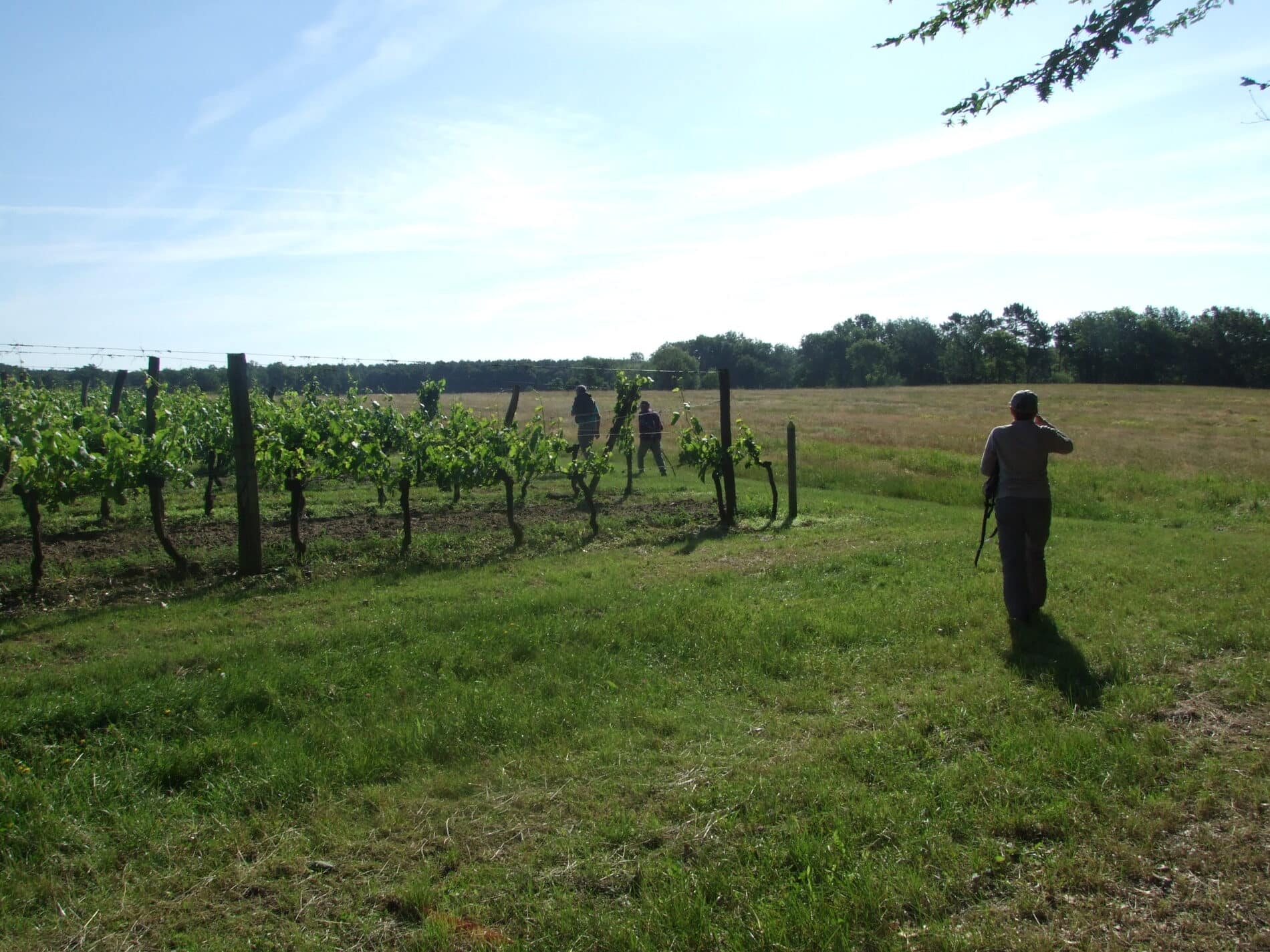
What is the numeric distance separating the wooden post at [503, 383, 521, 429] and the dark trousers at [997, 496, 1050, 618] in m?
8.84

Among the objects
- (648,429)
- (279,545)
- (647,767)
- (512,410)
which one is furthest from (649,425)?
(647,767)

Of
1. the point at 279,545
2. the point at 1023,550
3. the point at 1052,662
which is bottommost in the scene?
the point at 1052,662

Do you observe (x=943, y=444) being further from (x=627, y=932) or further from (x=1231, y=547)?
(x=627, y=932)

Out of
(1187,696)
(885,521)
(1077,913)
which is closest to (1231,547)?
(885,521)

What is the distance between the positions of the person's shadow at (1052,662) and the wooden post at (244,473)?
832cm

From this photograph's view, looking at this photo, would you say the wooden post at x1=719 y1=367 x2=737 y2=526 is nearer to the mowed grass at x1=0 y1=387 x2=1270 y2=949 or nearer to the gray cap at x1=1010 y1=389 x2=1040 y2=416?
the mowed grass at x1=0 y1=387 x2=1270 y2=949

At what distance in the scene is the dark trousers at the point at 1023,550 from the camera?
730 centimetres

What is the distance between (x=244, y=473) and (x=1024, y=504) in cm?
851

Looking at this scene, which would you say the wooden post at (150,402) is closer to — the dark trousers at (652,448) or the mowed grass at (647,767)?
the mowed grass at (647,767)

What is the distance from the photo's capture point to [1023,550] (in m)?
7.41

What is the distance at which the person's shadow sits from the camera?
5.79 m

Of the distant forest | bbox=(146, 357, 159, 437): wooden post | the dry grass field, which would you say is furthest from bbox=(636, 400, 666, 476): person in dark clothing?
the distant forest

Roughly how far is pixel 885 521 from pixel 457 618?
8.59 m

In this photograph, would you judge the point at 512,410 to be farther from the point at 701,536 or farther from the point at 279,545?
the point at 279,545
